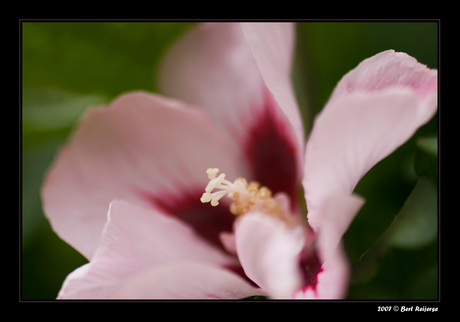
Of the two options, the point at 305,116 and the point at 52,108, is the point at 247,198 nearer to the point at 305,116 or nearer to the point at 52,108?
the point at 305,116

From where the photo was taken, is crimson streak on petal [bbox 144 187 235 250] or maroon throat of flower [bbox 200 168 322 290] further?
crimson streak on petal [bbox 144 187 235 250]

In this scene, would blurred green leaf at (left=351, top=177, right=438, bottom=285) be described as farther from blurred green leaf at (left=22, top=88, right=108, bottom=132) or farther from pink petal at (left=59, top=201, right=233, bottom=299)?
blurred green leaf at (left=22, top=88, right=108, bottom=132)

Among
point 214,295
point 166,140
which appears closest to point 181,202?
point 166,140

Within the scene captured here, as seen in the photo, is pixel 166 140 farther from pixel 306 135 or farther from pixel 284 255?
pixel 284 255

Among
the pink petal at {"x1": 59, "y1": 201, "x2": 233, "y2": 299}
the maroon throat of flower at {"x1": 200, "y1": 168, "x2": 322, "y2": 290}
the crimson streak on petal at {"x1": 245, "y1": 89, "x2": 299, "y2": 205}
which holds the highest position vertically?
the crimson streak on petal at {"x1": 245, "y1": 89, "x2": 299, "y2": 205}

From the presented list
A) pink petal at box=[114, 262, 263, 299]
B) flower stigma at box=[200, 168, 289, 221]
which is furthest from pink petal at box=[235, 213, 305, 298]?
flower stigma at box=[200, 168, 289, 221]

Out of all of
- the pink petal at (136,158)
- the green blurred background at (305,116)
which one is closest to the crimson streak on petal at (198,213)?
the pink petal at (136,158)
